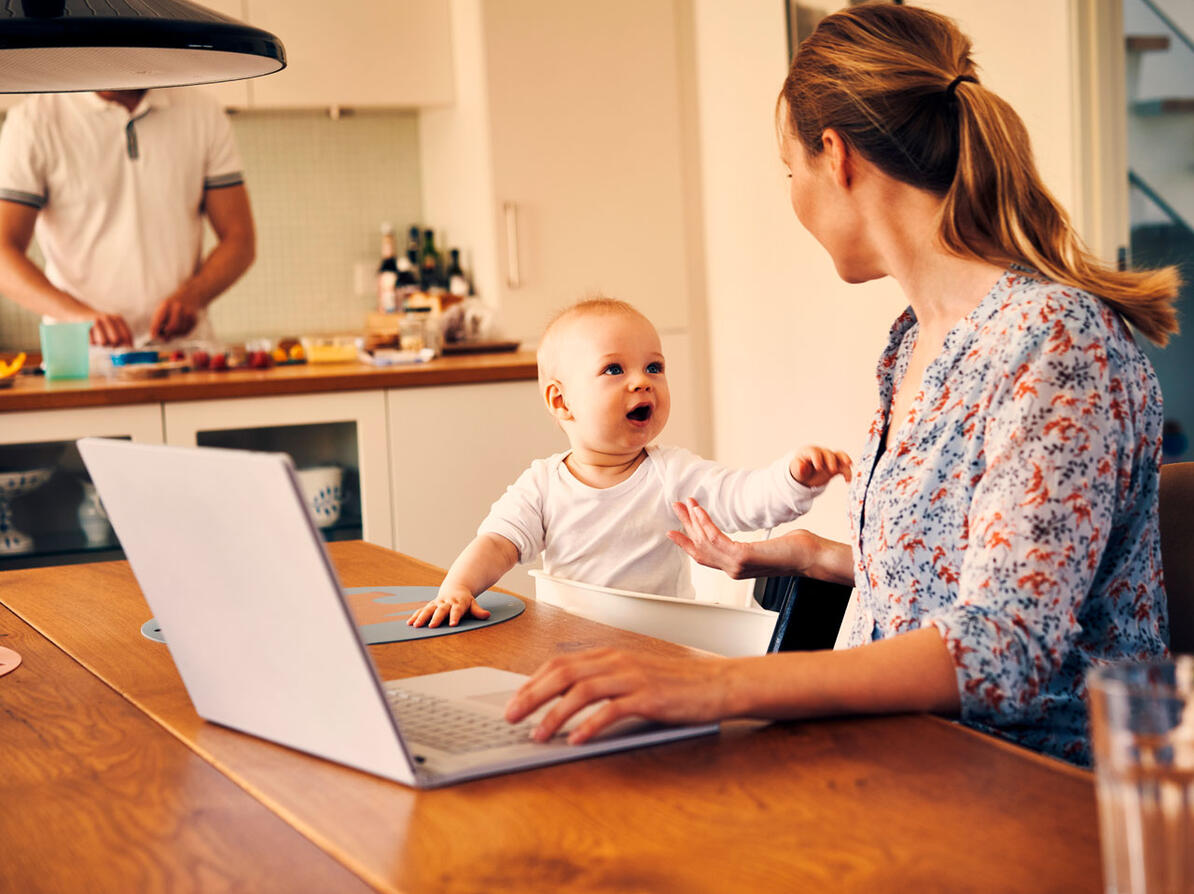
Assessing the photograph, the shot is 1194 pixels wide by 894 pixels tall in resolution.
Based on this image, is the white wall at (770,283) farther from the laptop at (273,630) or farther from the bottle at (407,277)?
the laptop at (273,630)

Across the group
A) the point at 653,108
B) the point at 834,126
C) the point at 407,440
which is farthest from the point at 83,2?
the point at 653,108

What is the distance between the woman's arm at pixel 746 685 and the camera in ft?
2.76

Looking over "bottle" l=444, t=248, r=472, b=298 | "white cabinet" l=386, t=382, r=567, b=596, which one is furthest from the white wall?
"white cabinet" l=386, t=382, r=567, b=596

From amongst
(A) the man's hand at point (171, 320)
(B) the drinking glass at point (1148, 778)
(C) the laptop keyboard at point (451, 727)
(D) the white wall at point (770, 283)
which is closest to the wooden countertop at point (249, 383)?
(A) the man's hand at point (171, 320)

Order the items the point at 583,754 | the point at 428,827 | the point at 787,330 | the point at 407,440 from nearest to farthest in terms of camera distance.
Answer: the point at 428,827, the point at 583,754, the point at 407,440, the point at 787,330

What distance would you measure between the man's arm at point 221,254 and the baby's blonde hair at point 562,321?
1868 mm

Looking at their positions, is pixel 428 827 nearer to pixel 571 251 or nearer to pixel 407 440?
pixel 407 440

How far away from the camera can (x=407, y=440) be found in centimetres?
301

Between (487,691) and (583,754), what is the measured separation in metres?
0.19

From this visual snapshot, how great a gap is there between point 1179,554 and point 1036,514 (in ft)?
1.02

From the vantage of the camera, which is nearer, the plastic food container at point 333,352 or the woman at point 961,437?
the woman at point 961,437

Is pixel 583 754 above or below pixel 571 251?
below

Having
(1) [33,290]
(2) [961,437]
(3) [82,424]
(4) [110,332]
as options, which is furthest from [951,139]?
(1) [33,290]

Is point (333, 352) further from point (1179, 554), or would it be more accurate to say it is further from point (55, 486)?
point (1179, 554)
